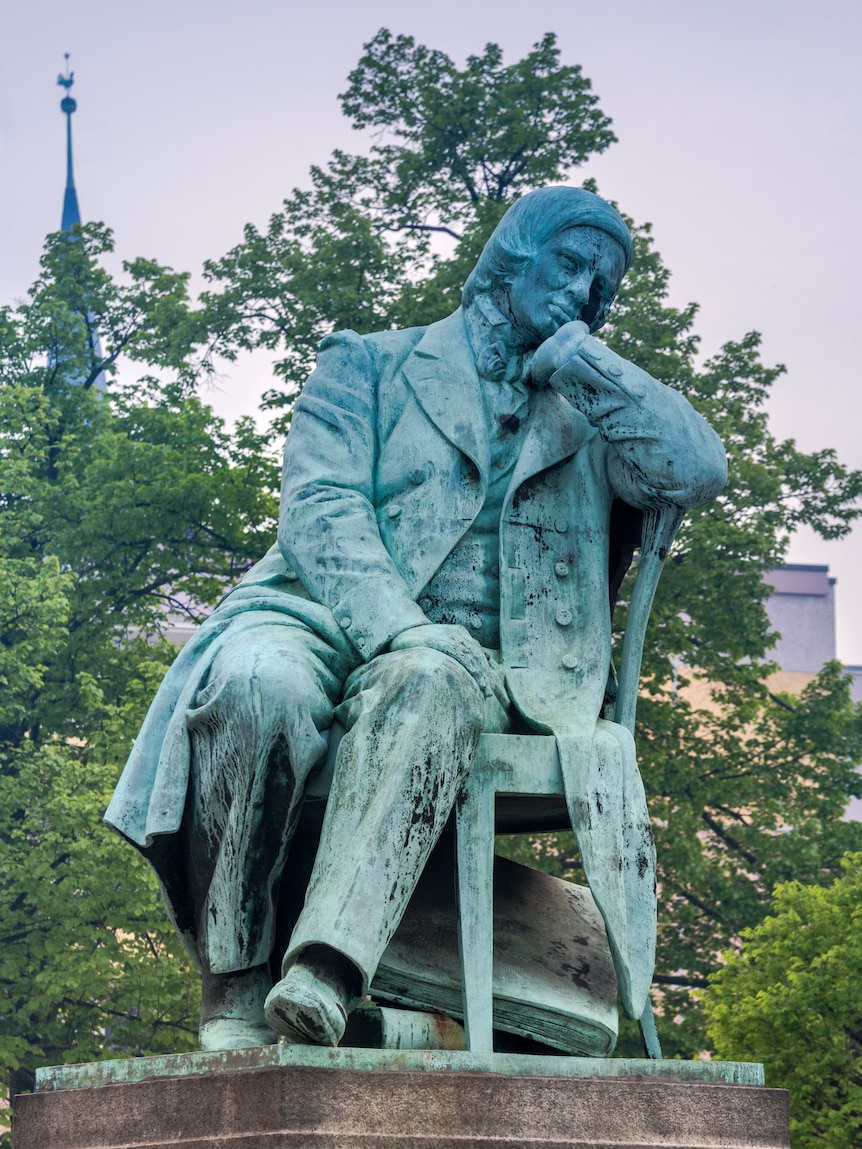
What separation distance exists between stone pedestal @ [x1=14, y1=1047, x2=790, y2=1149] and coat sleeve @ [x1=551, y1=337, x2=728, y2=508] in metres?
1.43

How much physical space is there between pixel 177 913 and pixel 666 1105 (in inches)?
49.5

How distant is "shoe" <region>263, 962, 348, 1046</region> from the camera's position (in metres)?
3.55

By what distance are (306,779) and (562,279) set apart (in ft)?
5.13

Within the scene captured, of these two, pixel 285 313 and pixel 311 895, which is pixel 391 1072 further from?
pixel 285 313

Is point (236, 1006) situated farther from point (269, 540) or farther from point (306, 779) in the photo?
point (269, 540)

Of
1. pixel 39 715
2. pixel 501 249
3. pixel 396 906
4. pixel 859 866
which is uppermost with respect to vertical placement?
pixel 39 715

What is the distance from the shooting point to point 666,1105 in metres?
3.74

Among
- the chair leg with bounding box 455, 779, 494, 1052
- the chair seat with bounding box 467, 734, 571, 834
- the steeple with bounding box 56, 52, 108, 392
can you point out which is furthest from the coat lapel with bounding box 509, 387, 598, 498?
the steeple with bounding box 56, 52, 108, 392

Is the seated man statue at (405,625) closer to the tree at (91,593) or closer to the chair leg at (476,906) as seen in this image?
the chair leg at (476,906)

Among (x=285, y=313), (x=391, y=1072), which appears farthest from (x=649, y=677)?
(x=391, y=1072)

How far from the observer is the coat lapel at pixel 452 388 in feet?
15.5

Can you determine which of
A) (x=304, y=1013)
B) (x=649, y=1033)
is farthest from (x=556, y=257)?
(x=304, y=1013)

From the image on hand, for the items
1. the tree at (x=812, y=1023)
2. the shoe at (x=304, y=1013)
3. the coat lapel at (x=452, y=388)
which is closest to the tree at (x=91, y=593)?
the tree at (x=812, y=1023)

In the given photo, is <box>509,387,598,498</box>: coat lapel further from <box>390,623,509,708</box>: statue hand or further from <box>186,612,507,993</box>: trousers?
<box>186,612,507,993</box>: trousers
